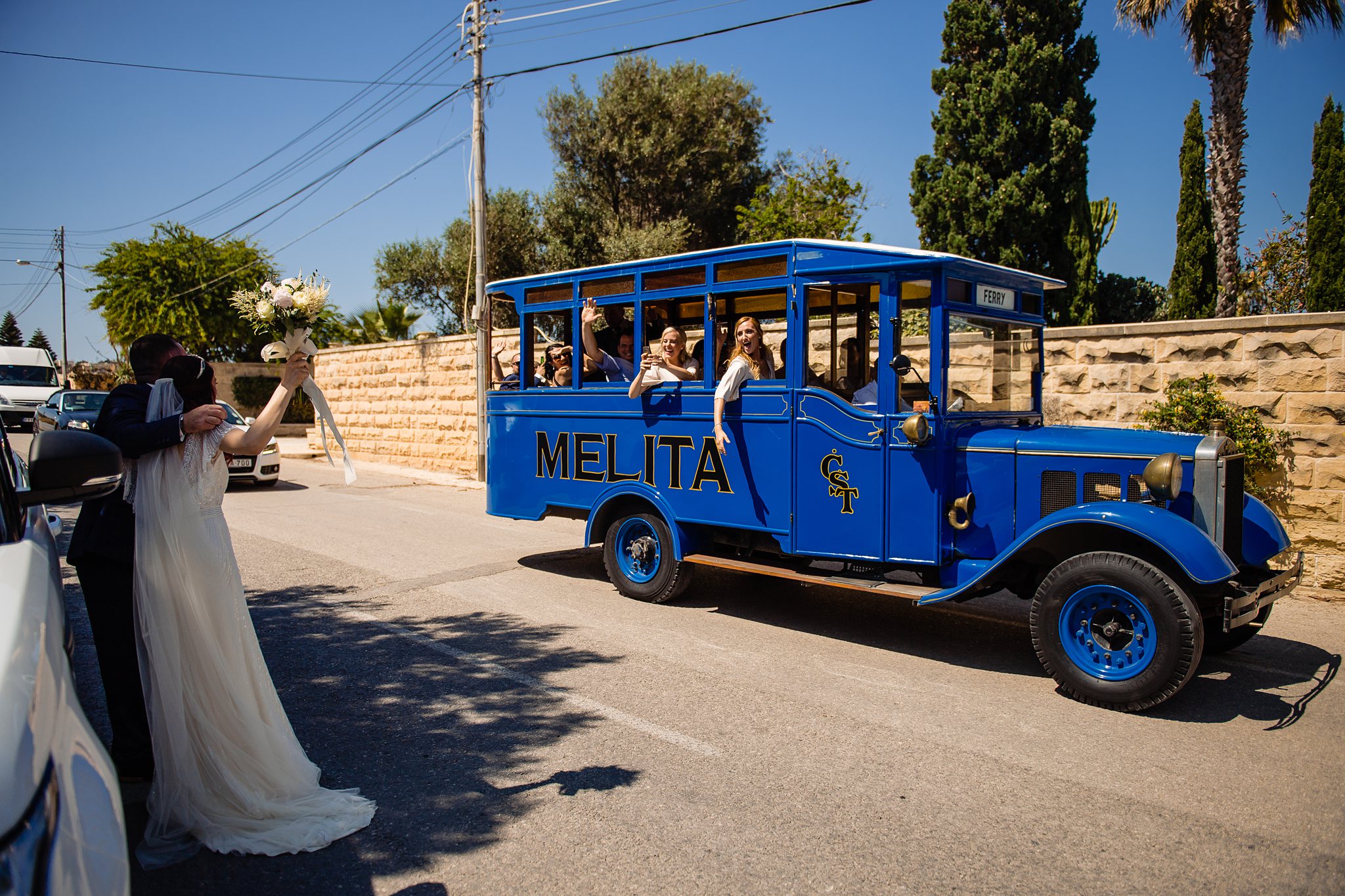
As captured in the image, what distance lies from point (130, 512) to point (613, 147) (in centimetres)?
2552

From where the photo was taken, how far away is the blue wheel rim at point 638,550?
7559 mm

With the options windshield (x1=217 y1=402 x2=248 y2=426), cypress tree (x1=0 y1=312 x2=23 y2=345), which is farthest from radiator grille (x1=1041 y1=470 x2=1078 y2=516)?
cypress tree (x1=0 y1=312 x2=23 y2=345)

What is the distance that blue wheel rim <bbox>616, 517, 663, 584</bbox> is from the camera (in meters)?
7.56

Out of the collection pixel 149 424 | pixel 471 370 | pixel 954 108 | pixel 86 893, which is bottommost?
pixel 86 893

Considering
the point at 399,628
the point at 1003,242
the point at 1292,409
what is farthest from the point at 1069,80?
the point at 399,628

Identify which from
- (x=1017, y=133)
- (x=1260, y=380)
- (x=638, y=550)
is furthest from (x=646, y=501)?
(x=1017, y=133)

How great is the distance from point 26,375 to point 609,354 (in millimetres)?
28070

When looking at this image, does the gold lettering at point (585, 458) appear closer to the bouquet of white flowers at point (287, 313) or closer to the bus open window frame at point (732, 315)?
the bus open window frame at point (732, 315)

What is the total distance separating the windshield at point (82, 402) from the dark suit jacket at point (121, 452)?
1637 centimetres

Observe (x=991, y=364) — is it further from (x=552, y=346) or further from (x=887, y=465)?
(x=552, y=346)

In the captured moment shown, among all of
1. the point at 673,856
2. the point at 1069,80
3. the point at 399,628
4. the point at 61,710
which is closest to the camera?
the point at 61,710

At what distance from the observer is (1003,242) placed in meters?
20.5

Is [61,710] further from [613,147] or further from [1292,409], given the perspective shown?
[613,147]

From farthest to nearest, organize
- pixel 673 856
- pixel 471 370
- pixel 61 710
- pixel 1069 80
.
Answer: pixel 1069 80
pixel 471 370
pixel 673 856
pixel 61 710
